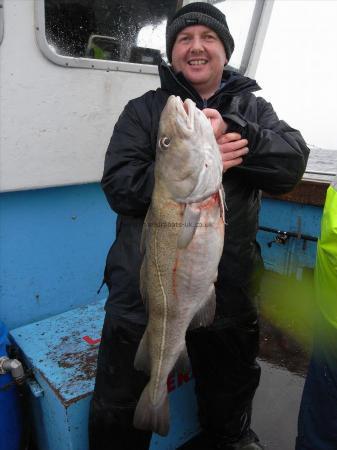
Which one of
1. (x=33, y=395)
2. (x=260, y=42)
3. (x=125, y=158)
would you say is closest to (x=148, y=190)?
Result: (x=125, y=158)

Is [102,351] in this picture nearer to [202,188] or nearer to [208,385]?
[208,385]

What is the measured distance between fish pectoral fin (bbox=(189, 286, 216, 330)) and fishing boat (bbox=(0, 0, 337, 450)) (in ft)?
3.27

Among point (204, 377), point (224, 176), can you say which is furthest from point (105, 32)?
point (204, 377)

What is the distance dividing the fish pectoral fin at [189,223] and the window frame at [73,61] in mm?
2013

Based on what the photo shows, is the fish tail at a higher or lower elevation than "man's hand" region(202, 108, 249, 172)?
lower

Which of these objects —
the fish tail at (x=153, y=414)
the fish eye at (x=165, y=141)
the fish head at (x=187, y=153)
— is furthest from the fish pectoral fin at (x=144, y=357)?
the fish eye at (x=165, y=141)

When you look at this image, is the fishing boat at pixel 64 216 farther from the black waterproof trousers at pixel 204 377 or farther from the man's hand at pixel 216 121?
the man's hand at pixel 216 121

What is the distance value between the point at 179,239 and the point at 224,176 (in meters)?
0.69

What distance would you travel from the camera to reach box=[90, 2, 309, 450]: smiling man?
90.6 inches

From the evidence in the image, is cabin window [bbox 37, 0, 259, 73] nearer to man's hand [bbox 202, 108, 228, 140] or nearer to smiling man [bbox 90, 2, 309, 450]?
smiling man [bbox 90, 2, 309, 450]

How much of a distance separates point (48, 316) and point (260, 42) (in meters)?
3.80

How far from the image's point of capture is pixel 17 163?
3.15 meters

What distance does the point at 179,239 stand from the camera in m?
1.93

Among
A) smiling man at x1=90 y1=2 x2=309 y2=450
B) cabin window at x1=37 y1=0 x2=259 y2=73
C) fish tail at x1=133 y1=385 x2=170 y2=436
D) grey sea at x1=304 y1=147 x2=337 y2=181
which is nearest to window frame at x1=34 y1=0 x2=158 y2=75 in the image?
cabin window at x1=37 y1=0 x2=259 y2=73
